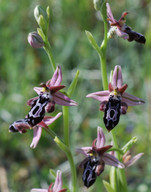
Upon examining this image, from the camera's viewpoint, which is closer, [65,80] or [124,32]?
[124,32]

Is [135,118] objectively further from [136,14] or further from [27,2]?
[27,2]

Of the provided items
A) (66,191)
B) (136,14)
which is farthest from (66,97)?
(136,14)

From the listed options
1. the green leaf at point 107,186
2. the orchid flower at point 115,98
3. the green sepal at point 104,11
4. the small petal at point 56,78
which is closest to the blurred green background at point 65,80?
the green leaf at point 107,186

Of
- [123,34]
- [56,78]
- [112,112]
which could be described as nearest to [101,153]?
[112,112]

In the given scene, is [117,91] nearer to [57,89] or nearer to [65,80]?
[57,89]

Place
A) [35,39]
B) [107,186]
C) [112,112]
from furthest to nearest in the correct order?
[107,186] → [35,39] → [112,112]

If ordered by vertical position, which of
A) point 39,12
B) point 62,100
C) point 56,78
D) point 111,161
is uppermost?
point 39,12

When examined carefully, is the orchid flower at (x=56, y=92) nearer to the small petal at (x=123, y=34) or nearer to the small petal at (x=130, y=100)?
the small petal at (x=130, y=100)
